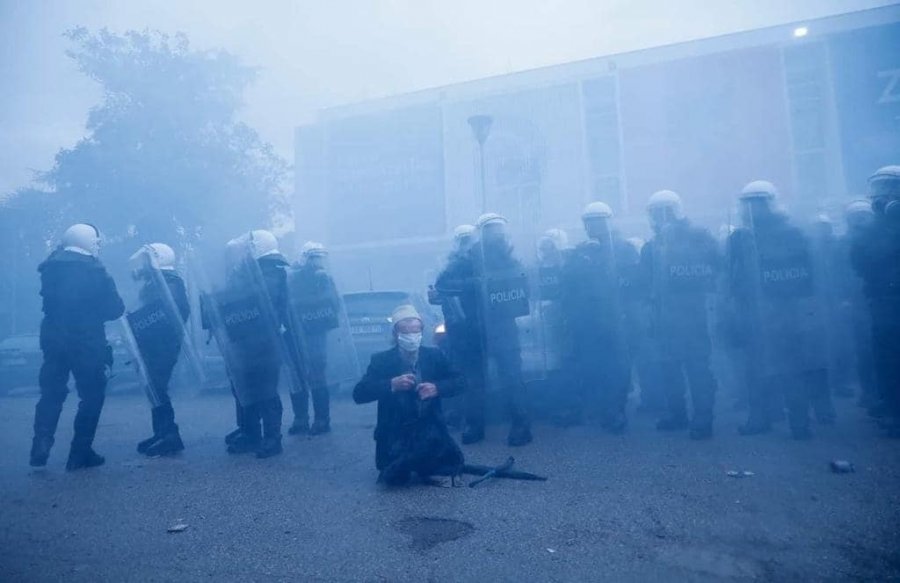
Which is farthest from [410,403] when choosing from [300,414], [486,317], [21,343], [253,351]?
[21,343]

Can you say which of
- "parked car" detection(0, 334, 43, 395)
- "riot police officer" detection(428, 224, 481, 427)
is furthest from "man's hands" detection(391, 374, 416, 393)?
"parked car" detection(0, 334, 43, 395)

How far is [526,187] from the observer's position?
2014cm

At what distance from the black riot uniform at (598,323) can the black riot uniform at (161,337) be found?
Result: 13.4 feet

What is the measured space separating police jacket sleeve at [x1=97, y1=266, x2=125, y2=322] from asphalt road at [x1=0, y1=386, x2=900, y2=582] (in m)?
1.42

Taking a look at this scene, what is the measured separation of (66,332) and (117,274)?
58.1ft

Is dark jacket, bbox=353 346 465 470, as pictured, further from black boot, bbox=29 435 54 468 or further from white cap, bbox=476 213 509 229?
black boot, bbox=29 435 54 468

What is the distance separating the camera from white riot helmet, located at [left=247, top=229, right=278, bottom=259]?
6.16 metres

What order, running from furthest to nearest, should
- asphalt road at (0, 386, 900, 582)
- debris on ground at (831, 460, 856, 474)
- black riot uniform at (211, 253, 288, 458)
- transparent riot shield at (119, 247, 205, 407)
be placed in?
transparent riot shield at (119, 247, 205, 407)
black riot uniform at (211, 253, 288, 458)
debris on ground at (831, 460, 856, 474)
asphalt road at (0, 386, 900, 582)

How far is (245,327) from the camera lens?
5.92 m

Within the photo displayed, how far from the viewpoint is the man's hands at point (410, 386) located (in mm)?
4441

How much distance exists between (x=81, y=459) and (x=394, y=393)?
10.5 ft

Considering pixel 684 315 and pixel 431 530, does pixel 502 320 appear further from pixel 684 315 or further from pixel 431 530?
pixel 431 530

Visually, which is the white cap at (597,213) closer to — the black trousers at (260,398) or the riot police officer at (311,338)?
the riot police officer at (311,338)

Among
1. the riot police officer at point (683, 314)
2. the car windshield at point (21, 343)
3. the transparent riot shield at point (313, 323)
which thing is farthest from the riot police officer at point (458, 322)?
the car windshield at point (21, 343)
